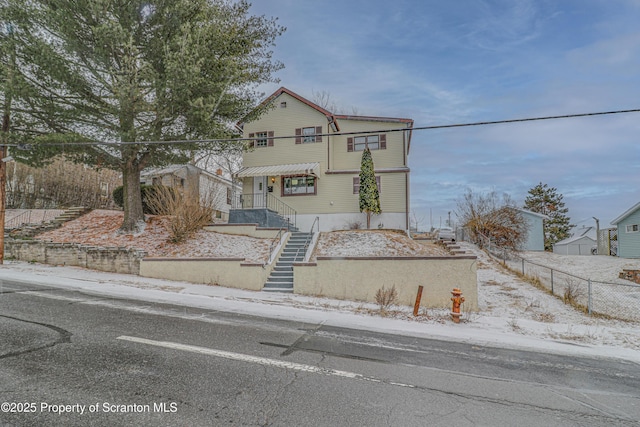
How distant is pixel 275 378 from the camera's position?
380 cm

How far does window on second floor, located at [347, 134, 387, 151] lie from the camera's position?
19594 mm

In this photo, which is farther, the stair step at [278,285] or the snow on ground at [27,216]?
the snow on ground at [27,216]

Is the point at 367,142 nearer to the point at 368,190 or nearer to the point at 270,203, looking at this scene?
the point at 368,190

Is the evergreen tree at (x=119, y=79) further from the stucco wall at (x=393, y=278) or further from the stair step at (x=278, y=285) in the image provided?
the stucco wall at (x=393, y=278)

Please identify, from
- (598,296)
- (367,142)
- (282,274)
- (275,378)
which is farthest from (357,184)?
(275,378)

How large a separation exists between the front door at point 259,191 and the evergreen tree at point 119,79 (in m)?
6.04

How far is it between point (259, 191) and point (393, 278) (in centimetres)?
1237

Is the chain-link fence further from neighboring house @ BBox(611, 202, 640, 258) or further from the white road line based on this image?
neighboring house @ BBox(611, 202, 640, 258)

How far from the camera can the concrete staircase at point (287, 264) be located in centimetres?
1056

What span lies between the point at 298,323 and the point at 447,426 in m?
4.04

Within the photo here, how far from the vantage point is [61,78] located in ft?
37.6

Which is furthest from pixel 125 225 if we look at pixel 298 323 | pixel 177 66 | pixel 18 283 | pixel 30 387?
pixel 30 387

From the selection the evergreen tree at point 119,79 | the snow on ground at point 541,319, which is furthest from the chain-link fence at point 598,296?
the evergreen tree at point 119,79

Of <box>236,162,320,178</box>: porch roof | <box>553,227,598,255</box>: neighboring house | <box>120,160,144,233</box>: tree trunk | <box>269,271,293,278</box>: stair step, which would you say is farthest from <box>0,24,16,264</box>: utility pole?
<box>553,227,598,255</box>: neighboring house
